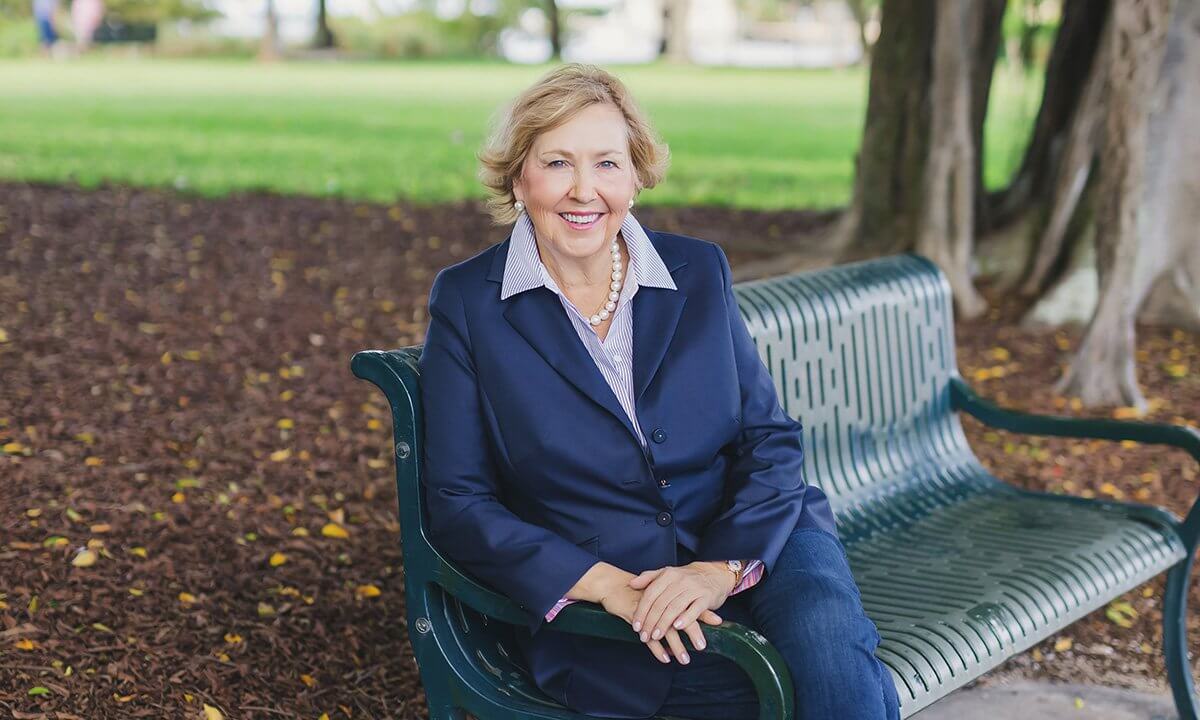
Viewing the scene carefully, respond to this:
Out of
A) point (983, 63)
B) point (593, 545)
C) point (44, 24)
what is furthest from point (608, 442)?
point (44, 24)

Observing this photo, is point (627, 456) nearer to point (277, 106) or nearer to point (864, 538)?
point (864, 538)

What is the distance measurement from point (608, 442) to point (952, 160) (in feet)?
17.9

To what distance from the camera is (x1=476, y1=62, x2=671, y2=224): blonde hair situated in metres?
2.88

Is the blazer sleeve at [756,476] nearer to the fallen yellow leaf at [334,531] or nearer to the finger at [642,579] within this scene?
the finger at [642,579]

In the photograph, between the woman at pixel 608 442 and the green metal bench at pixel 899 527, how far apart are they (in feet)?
0.30

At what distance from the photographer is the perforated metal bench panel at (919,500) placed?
3.39 m

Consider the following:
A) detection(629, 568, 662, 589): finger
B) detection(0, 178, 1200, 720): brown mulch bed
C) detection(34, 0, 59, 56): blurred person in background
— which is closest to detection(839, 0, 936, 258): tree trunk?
detection(0, 178, 1200, 720): brown mulch bed

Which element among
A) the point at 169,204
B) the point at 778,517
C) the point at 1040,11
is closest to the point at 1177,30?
the point at 1040,11

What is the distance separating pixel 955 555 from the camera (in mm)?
3854

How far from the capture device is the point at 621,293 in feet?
9.91

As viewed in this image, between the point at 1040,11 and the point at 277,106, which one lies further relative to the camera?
the point at 277,106

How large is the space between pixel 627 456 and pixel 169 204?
874cm

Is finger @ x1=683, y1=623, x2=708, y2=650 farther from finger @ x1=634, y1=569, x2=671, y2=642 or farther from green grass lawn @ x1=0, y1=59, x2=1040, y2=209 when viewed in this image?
green grass lawn @ x1=0, y1=59, x2=1040, y2=209

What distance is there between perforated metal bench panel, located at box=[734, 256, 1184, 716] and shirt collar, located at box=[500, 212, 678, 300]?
0.89 m
